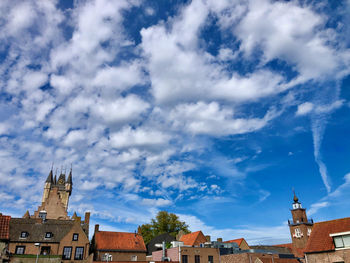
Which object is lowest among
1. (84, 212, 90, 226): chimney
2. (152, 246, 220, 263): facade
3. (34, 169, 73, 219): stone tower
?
(152, 246, 220, 263): facade

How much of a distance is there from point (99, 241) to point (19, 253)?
43.3 feet

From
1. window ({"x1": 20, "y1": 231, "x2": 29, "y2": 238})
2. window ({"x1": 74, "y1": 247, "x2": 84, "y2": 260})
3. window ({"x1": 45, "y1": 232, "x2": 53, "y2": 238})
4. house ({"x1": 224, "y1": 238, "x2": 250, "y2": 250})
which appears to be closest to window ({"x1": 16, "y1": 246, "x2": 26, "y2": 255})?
window ({"x1": 20, "y1": 231, "x2": 29, "y2": 238})

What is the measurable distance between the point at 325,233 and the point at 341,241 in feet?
13.5

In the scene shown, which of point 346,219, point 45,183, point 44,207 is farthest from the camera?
point 45,183

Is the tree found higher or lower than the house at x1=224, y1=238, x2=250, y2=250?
higher

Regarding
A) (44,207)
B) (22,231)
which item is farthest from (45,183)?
(22,231)

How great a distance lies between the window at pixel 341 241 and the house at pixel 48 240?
38215mm

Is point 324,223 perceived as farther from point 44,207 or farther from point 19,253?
point 44,207

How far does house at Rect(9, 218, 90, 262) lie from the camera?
150ft

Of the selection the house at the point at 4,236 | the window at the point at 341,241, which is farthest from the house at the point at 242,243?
the house at the point at 4,236

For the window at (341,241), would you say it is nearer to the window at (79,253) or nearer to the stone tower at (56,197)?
the window at (79,253)

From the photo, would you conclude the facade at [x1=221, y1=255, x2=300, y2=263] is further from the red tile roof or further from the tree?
the red tile roof

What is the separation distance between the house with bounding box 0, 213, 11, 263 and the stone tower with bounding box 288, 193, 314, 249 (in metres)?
66.7

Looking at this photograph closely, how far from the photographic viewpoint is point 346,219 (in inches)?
1481
